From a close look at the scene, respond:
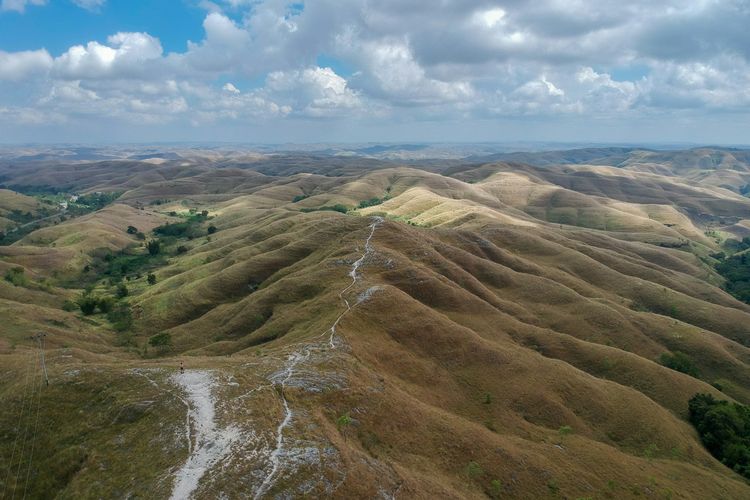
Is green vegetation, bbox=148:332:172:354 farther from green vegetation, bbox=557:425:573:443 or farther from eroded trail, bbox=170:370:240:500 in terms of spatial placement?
green vegetation, bbox=557:425:573:443

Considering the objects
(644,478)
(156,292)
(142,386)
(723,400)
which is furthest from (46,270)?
(723,400)

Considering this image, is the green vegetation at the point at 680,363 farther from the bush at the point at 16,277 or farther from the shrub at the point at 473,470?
the bush at the point at 16,277

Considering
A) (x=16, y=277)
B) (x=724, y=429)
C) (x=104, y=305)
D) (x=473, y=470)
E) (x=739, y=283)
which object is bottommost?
(x=739, y=283)

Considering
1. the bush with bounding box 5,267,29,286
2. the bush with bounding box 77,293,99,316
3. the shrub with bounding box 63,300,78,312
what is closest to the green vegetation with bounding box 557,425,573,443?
the bush with bounding box 77,293,99,316

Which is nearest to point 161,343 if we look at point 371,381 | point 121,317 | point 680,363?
point 121,317

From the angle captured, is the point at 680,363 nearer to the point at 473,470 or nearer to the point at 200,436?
the point at 473,470

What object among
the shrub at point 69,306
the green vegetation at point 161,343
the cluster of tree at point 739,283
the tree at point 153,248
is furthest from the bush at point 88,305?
the cluster of tree at point 739,283

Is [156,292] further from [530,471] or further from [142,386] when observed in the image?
[530,471]

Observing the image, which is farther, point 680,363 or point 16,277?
point 16,277
